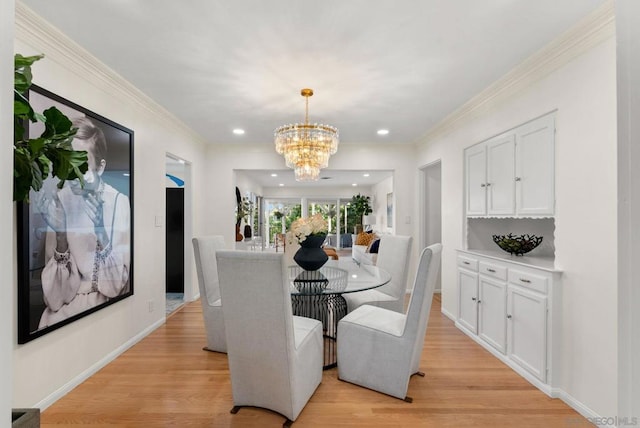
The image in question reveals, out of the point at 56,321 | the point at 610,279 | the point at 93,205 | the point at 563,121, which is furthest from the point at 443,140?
the point at 56,321

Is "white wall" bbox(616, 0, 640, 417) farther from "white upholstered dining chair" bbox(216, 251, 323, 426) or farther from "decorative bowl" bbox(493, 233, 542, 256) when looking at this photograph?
"decorative bowl" bbox(493, 233, 542, 256)

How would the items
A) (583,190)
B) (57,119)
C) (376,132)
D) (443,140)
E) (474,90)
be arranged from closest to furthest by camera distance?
(57,119)
(583,190)
(474,90)
(443,140)
(376,132)

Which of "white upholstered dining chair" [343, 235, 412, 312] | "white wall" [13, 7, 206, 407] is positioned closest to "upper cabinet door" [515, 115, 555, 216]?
"white upholstered dining chair" [343, 235, 412, 312]

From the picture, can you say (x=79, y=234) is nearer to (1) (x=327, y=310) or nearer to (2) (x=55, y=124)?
(2) (x=55, y=124)

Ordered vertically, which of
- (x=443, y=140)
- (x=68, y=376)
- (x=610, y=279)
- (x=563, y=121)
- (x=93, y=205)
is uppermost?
(x=443, y=140)

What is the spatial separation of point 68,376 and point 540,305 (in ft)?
11.5

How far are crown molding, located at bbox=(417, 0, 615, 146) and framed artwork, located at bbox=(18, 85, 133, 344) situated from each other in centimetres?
306

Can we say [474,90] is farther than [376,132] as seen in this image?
No

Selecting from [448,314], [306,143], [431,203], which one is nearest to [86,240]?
[306,143]

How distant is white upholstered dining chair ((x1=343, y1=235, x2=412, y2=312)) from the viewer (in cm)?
311

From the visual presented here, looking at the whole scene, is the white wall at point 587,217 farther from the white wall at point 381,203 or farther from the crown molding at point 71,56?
the white wall at point 381,203

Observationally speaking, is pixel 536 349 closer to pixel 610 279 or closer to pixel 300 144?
pixel 610 279

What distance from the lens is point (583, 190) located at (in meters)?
2.09

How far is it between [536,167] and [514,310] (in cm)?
117
